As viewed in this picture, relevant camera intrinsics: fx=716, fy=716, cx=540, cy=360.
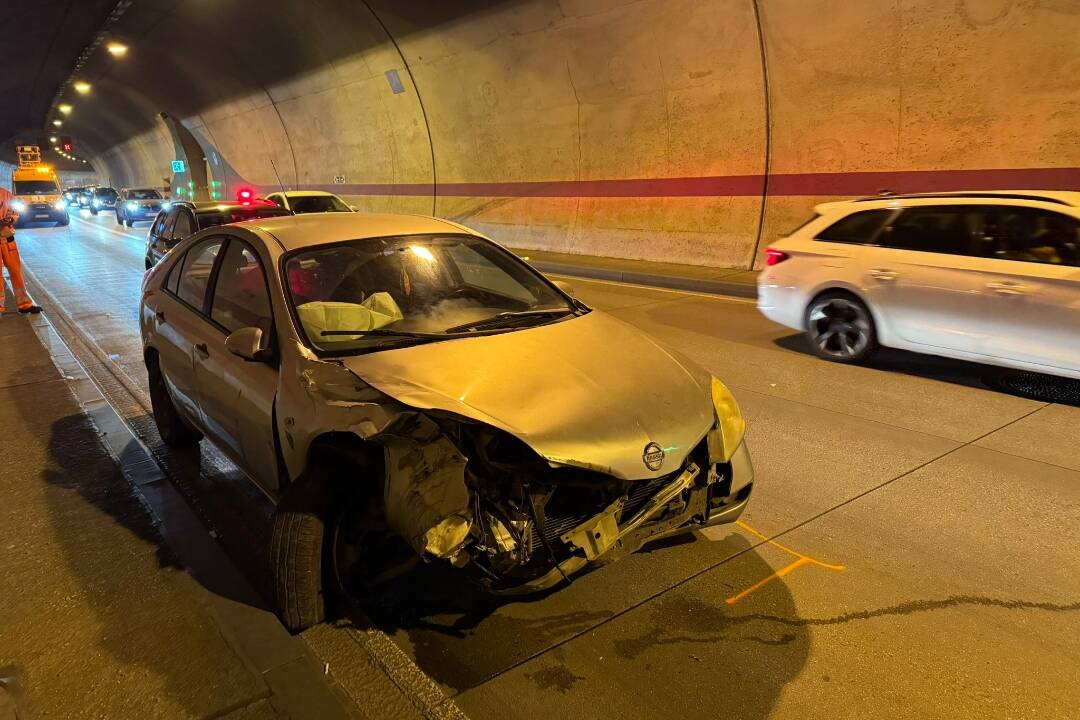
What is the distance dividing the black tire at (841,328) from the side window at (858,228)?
1.84ft

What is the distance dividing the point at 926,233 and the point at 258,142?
30.5 metres

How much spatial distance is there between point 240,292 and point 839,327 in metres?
5.87

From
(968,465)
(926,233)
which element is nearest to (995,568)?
(968,465)

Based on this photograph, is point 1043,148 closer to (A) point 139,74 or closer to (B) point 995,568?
(B) point 995,568

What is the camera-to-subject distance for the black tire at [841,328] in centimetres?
720

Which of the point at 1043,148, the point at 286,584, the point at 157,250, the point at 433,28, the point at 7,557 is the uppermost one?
the point at 433,28

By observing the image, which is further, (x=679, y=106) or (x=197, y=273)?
(x=679, y=106)

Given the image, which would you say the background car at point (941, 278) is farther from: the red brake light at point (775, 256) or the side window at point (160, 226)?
the side window at point (160, 226)

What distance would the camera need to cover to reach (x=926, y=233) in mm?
6781

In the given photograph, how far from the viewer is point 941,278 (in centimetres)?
651

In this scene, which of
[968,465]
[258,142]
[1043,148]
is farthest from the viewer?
[258,142]

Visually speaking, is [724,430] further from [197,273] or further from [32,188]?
[32,188]

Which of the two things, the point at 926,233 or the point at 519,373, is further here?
the point at 926,233

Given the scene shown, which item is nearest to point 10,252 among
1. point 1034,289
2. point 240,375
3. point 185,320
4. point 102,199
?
point 185,320
